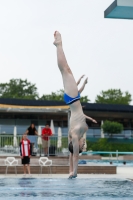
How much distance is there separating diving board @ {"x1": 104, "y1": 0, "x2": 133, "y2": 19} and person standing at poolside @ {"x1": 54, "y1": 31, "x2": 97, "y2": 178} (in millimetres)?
4315

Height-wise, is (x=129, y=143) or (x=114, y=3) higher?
(x=114, y=3)

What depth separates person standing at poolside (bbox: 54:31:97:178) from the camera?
6.89m

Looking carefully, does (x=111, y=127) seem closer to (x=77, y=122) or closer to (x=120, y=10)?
(x=120, y=10)

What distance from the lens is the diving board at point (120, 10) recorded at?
1102cm

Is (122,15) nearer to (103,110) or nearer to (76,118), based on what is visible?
(76,118)

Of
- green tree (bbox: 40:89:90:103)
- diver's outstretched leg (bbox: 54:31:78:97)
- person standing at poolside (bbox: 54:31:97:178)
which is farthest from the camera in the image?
green tree (bbox: 40:89:90:103)

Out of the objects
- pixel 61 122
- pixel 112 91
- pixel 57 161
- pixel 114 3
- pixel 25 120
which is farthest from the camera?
pixel 112 91

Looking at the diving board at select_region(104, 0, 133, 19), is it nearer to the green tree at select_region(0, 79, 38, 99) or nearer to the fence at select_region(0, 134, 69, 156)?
the fence at select_region(0, 134, 69, 156)

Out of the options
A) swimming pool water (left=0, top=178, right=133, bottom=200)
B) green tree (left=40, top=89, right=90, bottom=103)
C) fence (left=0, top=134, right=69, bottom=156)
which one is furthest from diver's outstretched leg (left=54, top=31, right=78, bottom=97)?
green tree (left=40, top=89, right=90, bottom=103)

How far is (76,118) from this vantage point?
6.96m

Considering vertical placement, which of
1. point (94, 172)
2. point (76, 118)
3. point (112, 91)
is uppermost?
point (112, 91)

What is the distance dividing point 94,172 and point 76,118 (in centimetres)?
1499

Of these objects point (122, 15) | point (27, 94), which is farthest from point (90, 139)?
point (27, 94)

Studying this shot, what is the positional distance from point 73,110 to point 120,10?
4.88 m
